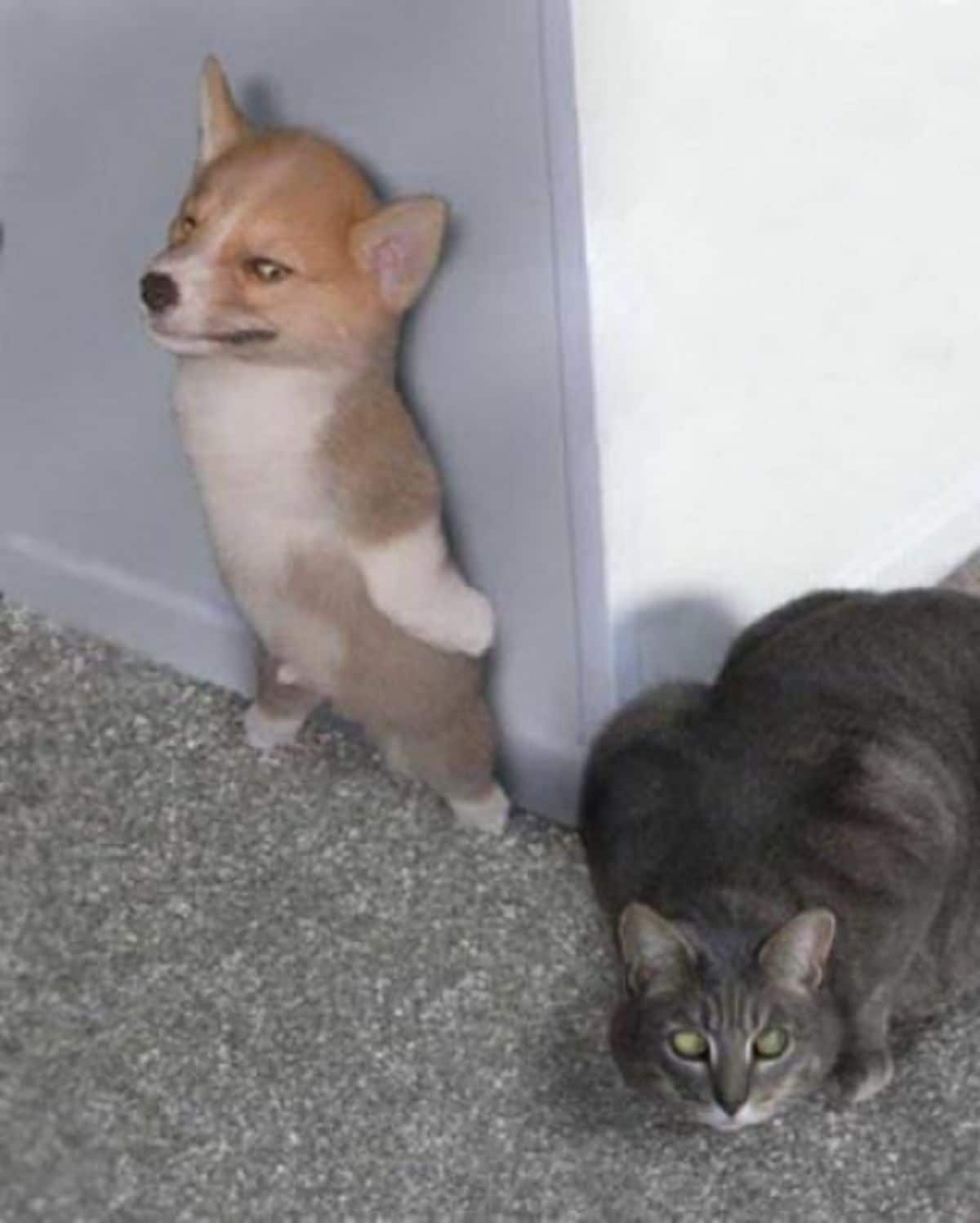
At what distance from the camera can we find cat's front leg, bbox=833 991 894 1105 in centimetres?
132

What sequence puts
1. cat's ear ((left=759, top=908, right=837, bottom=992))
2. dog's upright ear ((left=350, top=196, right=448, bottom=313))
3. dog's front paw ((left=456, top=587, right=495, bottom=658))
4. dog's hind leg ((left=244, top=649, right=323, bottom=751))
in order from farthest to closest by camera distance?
dog's hind leg ((left=244, top=649, right=323, bottom=751)) < dog's front paw ((left=456, top=587, right=495, bottom=658)) < dog's upright ear ((left=350, top=196, right=448, bottom=313)) < cat's ear ((left=759, top=908, right=837, bottom=992))

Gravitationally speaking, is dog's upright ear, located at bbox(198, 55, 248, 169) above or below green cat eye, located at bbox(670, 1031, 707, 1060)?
above

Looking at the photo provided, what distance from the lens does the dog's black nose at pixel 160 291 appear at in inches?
52.4

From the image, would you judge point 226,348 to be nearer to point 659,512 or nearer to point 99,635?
point 659,512

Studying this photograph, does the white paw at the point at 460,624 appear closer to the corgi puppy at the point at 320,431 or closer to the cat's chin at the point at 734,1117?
the corgi puppy at the point at 320,431

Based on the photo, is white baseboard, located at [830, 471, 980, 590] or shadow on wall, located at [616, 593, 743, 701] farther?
white baseboard, located at [830, 471, 980, 590]

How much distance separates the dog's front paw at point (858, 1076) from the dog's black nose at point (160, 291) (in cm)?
50

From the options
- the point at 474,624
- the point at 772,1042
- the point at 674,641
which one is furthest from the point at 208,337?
the point at 772,1042

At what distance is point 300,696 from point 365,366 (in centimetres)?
26

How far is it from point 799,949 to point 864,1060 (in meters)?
0.11

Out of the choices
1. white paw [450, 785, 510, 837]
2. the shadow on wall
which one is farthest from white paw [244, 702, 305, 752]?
the shadow on wall

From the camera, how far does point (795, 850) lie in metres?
1.30

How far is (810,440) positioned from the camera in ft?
5.04

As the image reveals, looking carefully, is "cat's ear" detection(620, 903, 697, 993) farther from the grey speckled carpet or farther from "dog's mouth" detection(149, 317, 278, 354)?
"dog's mouth" detection(149, 317, 278, 354)
